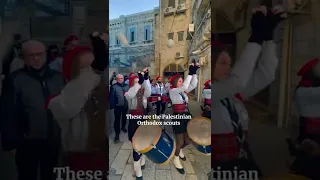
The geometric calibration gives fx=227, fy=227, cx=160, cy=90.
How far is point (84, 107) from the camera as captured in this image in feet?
5.67

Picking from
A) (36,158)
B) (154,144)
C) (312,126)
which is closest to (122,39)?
(154,144)

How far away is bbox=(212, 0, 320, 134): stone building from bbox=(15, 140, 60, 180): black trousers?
1.54 m

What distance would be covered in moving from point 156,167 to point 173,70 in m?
0.78

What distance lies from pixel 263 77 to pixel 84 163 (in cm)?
151

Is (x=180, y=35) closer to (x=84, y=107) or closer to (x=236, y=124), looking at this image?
(x=236, y=124)

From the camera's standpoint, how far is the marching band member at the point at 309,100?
1676 mm

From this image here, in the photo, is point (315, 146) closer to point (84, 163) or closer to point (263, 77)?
point (263, 77)

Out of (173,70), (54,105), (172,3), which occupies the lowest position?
(54,105)

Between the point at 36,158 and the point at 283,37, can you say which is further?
the point at 36,158

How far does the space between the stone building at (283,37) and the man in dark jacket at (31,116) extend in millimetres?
1296

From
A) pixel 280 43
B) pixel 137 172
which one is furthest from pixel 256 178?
pixel 280 43

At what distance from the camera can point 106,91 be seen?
5.60 feet

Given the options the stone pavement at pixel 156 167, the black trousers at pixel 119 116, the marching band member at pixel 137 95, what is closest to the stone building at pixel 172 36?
the marching band member at pixel 137 95

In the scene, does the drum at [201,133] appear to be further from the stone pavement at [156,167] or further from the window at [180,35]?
the window at [180,35]
